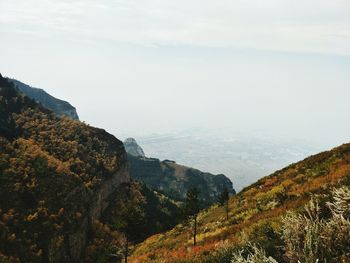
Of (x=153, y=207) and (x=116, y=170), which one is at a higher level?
(x=116, y=170)

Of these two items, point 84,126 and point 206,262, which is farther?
point 84,126

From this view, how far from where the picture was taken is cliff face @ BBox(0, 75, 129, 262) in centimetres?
7588

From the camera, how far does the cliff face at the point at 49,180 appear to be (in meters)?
75.9

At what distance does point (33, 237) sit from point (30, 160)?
23895 millimetres

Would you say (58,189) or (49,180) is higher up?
(49,180)

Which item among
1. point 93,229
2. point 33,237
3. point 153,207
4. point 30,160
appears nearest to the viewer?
point 33,237

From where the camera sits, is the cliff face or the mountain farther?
the cliff face

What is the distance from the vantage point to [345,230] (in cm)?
1163

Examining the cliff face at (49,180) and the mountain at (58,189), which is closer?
the mountain at (58,189)

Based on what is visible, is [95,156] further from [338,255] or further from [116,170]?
[338,255]

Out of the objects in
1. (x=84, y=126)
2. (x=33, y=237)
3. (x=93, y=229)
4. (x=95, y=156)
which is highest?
(x=84, y=126)

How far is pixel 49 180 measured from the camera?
303 feet

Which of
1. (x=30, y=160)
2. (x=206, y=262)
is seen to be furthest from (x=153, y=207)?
(x=206, y=262)

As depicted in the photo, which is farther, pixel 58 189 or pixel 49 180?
pixel 49 180
